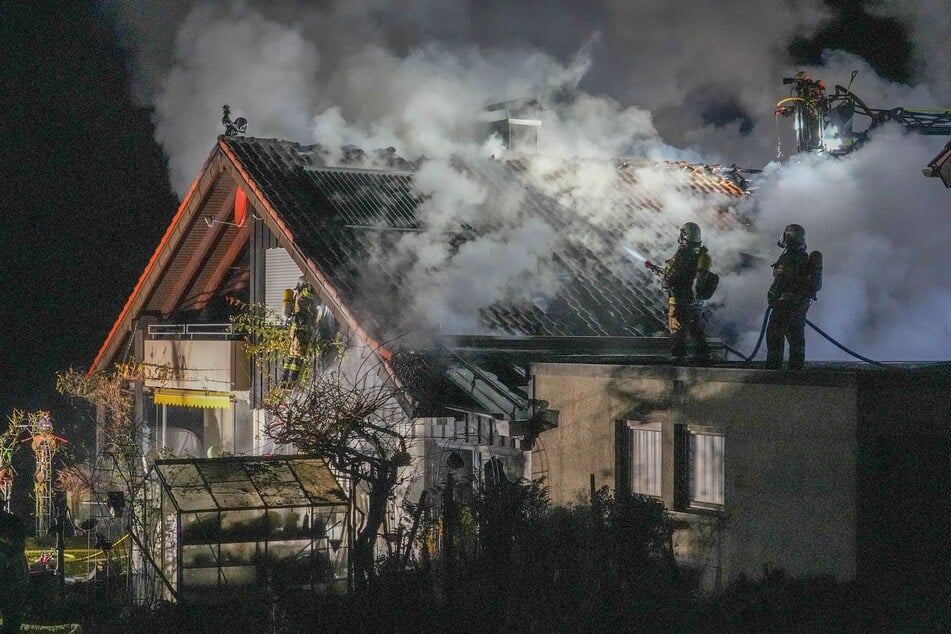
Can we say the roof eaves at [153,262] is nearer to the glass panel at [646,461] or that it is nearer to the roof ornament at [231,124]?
the roof ornament at [231,124]

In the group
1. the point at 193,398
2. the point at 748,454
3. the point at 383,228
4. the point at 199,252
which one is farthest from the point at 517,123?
the point at 748,454

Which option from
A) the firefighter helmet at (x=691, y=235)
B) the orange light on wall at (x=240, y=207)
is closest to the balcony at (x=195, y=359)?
the orange light on wall at (x=240, y=207)

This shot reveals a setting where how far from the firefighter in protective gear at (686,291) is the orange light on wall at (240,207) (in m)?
9.67

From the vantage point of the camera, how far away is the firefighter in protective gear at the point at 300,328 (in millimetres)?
16844

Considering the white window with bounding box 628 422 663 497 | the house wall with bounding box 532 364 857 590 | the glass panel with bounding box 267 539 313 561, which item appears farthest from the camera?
the glass panel with bounding box 267 539 313 561

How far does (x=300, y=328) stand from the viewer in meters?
16.8

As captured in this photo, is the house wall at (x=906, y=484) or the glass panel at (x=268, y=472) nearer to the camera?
the house wall at (x=906, y=484)

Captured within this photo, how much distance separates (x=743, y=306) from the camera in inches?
711

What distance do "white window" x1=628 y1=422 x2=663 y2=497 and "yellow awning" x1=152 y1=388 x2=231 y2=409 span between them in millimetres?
9899

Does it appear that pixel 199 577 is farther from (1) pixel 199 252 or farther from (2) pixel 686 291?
(1) pixel 199 252

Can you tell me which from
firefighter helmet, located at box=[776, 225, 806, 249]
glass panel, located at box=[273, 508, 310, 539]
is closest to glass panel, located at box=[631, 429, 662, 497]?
firefighter helmet, located at box=[776, 225, 806, 249]

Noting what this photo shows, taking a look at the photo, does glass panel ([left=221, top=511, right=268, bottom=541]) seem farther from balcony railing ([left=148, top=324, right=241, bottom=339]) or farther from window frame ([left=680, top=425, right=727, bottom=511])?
balcony railing ([left=148, top=324, right=241, bottom=339])

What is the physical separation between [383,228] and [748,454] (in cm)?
862

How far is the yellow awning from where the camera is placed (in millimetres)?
20328
